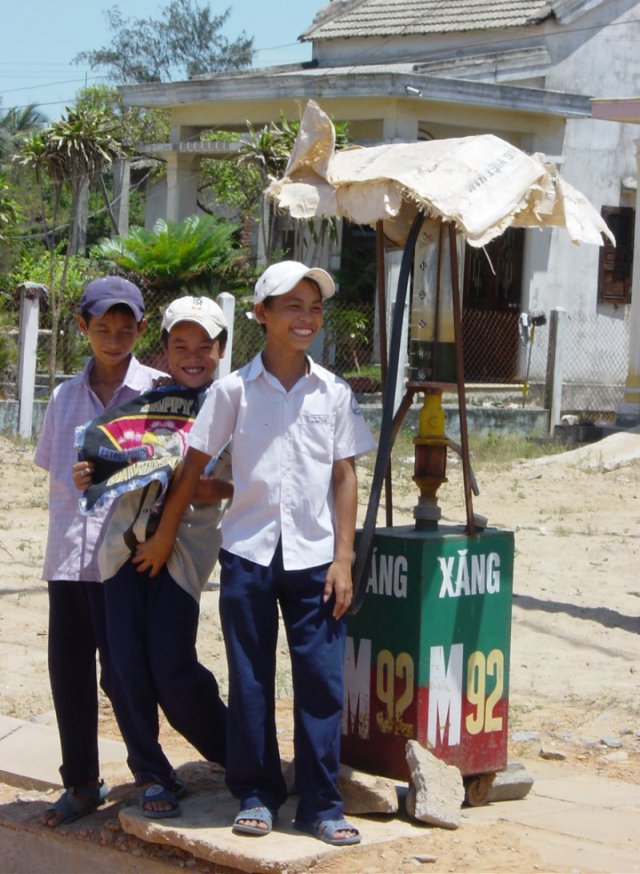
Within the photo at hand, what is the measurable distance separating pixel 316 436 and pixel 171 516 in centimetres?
49

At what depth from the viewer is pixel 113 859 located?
4039 millimetres

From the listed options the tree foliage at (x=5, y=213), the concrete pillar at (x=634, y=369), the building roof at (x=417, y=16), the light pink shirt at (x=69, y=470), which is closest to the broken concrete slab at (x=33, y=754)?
the light pink shirt at (x=69, y=470)

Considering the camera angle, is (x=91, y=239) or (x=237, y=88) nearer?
(x=237, y=88)

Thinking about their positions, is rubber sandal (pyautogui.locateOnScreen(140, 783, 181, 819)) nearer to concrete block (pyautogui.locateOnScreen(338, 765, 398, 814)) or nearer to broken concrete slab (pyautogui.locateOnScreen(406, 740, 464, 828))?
concrete block (pyautogui.locateOnScreen(338, 765, 398, 814))

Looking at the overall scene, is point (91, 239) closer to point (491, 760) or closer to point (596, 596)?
point (596, 596)

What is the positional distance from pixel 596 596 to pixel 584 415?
8.90 meters

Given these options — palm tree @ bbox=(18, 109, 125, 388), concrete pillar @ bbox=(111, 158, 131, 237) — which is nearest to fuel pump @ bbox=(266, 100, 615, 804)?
palm tree @ bbox=(18, 109, 125, 388)

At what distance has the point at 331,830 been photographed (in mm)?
3711

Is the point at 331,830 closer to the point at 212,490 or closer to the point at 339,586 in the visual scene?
the point at 339,586

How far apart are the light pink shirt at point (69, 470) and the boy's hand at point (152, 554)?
0.23 m

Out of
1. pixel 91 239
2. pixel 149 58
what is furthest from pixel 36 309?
pixel 149 58

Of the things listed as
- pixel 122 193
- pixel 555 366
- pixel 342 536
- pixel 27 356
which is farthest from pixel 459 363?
pixel 122 193

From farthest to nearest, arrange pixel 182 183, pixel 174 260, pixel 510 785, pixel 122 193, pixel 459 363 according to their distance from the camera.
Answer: pixel 122 193 → pixel 182 183 → pixel 174 260 → pixel 510 785 → pixel 459 363

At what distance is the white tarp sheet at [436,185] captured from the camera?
399 cm
